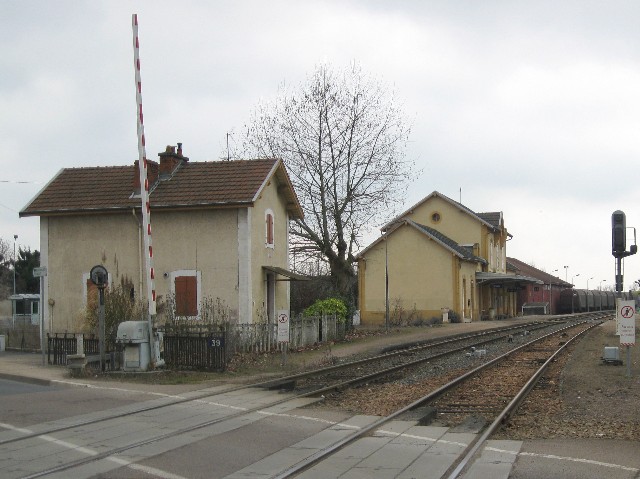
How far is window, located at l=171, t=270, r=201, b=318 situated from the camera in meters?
27.1

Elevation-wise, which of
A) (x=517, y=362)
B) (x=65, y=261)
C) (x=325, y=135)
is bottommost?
(x=517, y=362)

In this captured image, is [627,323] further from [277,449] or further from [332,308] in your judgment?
[332,308]

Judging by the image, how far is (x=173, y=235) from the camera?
27656mm

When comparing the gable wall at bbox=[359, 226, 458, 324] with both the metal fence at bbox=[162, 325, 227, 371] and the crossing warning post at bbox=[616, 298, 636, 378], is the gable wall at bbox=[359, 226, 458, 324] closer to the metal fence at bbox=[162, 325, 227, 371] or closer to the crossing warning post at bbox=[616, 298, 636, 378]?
the metal fence at bbox=[162, 325, 227, 371]

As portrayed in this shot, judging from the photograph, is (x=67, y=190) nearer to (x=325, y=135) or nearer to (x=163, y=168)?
(x=163, y=168)

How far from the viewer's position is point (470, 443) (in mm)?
9734

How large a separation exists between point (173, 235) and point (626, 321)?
633 inches

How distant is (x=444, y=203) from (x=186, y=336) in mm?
47805

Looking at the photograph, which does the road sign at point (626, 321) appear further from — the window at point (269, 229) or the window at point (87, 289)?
the window at point (87, 289)


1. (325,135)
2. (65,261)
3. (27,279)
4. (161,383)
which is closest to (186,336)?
(161,383)

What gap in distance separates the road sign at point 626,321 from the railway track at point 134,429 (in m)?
5.52

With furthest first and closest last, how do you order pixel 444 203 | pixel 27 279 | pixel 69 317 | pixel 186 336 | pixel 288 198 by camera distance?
1. pixel 27 279
2. pixel 444 203
3. pixel 288 198
4. pixel 69 317
5. pixel 186 336

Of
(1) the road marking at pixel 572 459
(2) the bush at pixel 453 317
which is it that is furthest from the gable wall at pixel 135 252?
(2) the bush at pixel 453 317

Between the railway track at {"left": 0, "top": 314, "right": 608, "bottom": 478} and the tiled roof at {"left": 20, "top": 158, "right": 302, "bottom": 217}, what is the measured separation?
11830 mm
